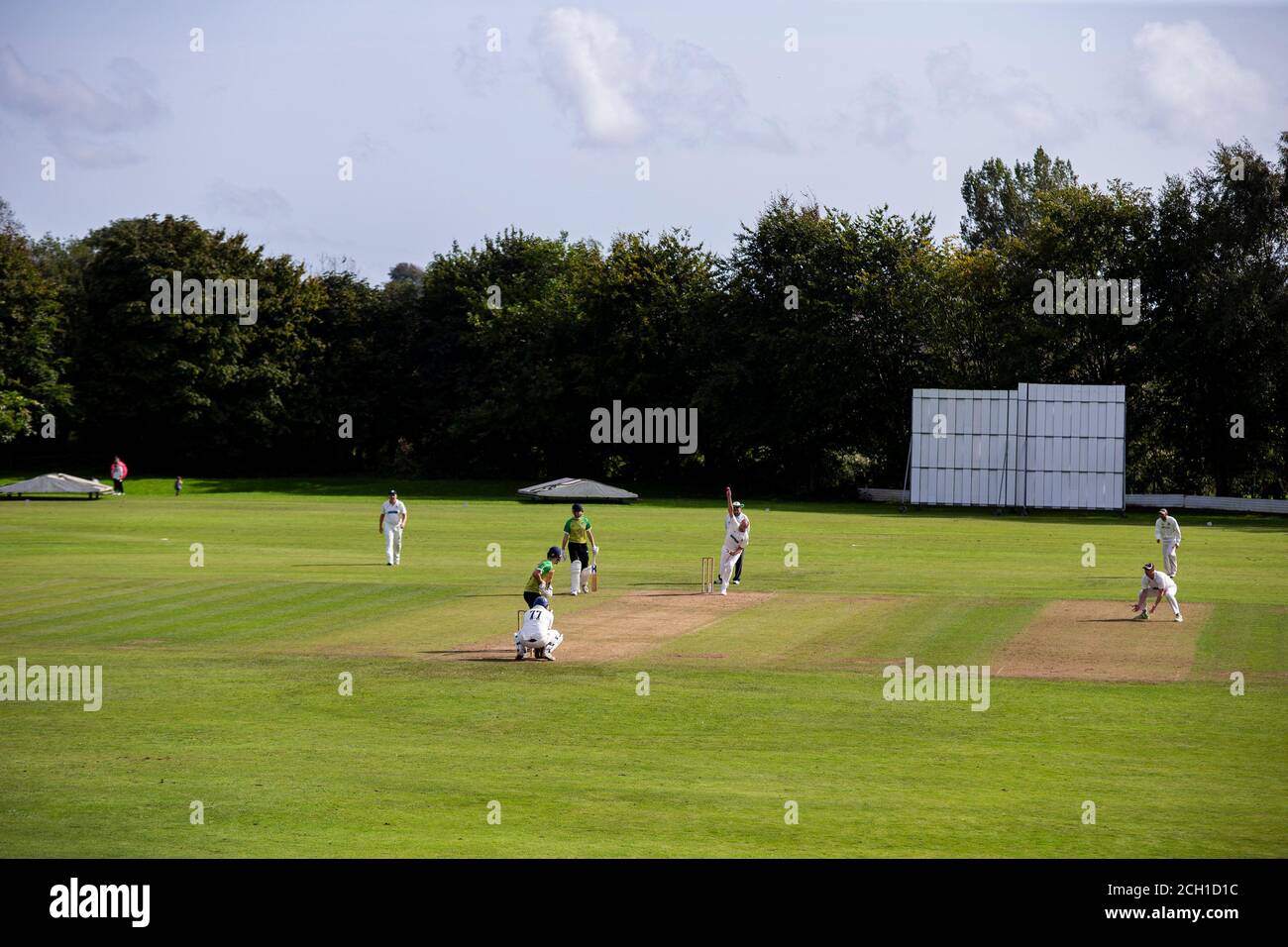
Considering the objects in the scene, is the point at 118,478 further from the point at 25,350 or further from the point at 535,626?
the point at 535,626

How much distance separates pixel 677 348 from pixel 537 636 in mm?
64644

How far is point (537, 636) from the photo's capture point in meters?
24.9

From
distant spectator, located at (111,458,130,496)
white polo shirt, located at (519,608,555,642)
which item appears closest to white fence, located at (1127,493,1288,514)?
white polo shirt, located at (519,608,555,642)

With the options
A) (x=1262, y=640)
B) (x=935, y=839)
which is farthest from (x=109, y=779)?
(x=1262, y=640)

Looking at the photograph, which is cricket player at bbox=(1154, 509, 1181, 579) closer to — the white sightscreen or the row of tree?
the white sightscreen

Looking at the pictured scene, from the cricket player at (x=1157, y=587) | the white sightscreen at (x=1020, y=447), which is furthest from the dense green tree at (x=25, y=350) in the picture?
the cricket player at (x=1157, y=587)

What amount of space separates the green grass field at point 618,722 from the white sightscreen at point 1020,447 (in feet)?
96.3

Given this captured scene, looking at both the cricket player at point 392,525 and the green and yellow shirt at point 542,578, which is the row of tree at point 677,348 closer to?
the cricket player at point 392,525

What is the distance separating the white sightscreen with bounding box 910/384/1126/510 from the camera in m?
70.8

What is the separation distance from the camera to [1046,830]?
14391 mm

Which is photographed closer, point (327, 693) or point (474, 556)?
point (327, 693)

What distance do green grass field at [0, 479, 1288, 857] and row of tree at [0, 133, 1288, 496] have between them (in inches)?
1496

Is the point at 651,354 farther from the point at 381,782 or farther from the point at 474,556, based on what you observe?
the point at 381,782

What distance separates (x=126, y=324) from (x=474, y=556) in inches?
2224
